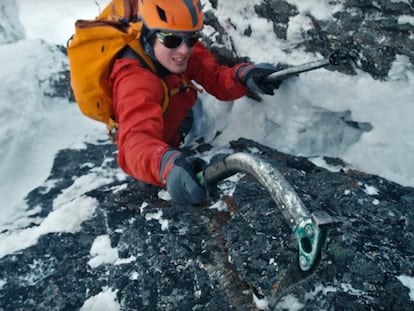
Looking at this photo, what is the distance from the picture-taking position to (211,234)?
3.01 metres

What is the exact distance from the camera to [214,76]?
415cm

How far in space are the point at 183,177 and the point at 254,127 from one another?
1.69 metres

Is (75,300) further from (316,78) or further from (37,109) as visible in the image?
(37,109)

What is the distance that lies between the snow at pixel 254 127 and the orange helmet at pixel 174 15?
763 millimetres

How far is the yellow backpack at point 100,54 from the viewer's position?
3619mm

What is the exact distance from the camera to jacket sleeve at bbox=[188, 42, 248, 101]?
13.0 feet

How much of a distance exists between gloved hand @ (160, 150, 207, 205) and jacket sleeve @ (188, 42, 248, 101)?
57.5 inches

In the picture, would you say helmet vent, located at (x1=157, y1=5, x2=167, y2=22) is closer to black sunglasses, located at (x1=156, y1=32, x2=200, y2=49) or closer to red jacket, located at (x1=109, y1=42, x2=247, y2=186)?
black sunglasses, located at (x1=156, y1=32, x2=200, y2=49)

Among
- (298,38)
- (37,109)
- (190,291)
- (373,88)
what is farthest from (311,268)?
(37,109)

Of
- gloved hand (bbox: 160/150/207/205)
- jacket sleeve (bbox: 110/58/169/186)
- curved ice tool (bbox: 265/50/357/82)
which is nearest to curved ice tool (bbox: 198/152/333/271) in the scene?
gloved hand (bbox: 160/150/207/205)

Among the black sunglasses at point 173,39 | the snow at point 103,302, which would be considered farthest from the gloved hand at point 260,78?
the snow at point 103,302

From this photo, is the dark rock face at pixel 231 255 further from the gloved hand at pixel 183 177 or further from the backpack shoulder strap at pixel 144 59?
the backpack shoulder strap at pixel 144 59

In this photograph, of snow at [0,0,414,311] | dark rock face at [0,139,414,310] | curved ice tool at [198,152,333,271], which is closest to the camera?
curved ice tool at [198,152,333,271]

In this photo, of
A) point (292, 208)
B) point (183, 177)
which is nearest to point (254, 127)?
point (183, 177)
